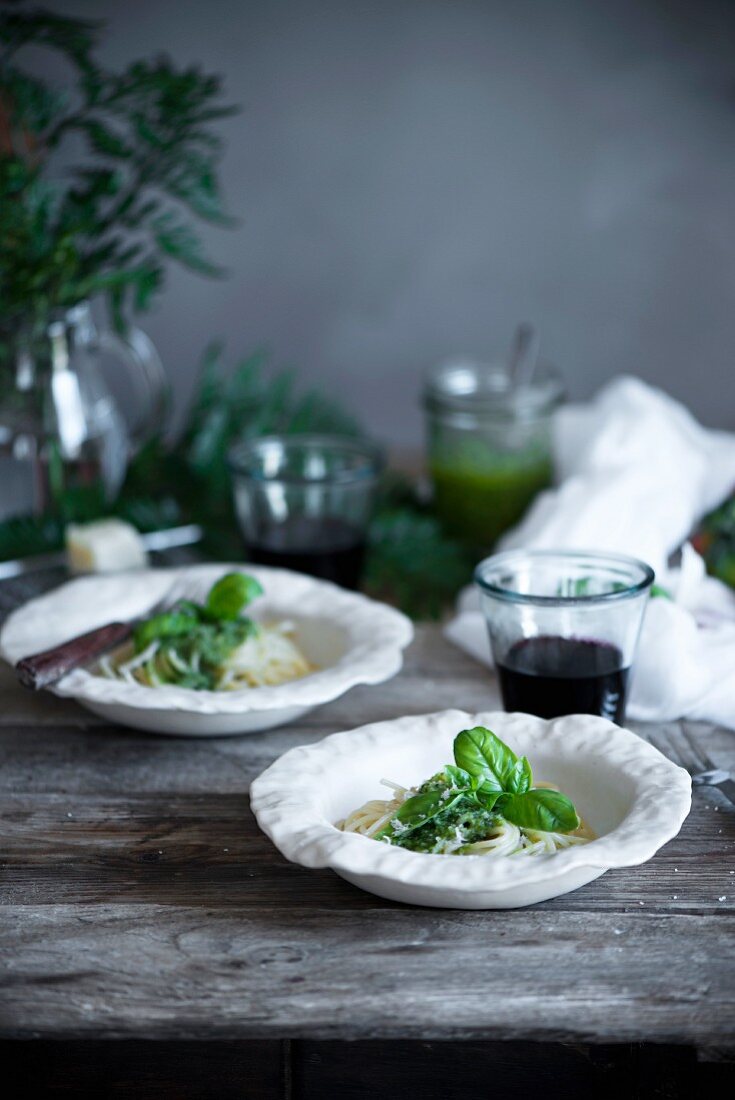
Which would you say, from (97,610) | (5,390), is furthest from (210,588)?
(5,390)

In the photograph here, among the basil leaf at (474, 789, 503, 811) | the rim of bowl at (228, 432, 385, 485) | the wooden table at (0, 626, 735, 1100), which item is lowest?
the wooden table at (0, 626, 735, 1100)

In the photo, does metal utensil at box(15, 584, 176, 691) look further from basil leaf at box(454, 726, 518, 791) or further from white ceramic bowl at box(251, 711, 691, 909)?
basil leaf at box(454, 726, 518, 791)

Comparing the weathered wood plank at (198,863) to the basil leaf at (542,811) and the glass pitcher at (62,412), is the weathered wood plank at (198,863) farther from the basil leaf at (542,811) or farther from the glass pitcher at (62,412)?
the glass pitcher at (62,412)

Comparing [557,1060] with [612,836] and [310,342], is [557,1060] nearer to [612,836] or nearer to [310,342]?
[612,836]

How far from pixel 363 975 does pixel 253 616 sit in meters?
0.68

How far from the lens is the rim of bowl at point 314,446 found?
5.62 ft

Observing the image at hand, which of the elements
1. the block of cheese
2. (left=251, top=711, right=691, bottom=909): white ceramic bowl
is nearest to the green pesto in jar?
the block of cheese

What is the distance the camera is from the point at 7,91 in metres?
1.85

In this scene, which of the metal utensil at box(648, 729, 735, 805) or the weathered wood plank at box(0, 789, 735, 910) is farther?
the metal utensil at box(648, 729, 735, 805)

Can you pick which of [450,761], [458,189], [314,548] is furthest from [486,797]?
[458,189]

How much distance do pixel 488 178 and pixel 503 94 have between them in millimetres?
147

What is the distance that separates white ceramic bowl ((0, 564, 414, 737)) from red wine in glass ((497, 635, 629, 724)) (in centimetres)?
13

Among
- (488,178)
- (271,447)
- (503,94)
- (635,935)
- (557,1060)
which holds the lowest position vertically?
(557,1060)

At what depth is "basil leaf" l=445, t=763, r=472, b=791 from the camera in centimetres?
102
